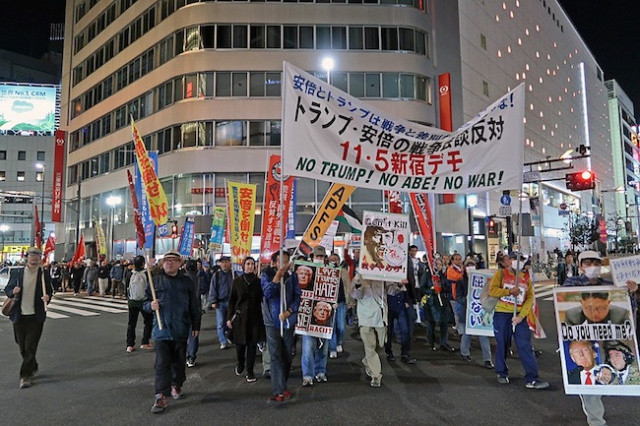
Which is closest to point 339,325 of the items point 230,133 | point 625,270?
point 625,270

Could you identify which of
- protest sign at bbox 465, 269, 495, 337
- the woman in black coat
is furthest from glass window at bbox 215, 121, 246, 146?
the woman in black coat

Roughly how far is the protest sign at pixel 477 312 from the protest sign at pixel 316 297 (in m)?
2.67

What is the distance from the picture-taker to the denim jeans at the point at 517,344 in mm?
6227

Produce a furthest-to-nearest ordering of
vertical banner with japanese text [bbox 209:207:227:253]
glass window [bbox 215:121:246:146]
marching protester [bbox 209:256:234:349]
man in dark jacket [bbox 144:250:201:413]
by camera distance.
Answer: glass window [bbox 215:121:246:146] < vertical banner with japanese text [bbox 209:207:227:253] < marching protester [bbox 209:256:234:349] < man in dark jacket [bbox 144:250:201:413]

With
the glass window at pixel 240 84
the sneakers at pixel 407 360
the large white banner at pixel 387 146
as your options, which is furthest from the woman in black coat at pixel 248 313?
the glass window at pixel 240 84

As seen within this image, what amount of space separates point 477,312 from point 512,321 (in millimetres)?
1823

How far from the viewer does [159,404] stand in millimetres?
5453

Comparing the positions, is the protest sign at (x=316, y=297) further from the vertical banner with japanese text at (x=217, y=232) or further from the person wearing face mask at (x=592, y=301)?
the vertical banner with japanese text at (x=217, y=232)

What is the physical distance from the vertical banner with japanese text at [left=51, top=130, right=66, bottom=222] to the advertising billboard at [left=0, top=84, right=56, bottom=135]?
23221 mm

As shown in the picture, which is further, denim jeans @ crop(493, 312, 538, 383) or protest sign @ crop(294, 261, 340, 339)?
protest sign @ crop(294, 261, 340, 339)

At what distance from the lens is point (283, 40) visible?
93.9 ft

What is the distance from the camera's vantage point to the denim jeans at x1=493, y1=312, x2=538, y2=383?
6.23m

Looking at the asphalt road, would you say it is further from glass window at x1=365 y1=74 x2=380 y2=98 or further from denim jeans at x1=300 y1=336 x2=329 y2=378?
glass window at x1=365 y1=74 x2=380 y2=98

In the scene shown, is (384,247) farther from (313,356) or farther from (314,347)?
(313,356)
